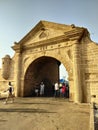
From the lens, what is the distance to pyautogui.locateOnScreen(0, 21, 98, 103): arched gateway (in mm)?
10383

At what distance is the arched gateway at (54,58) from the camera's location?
10383 millimetres

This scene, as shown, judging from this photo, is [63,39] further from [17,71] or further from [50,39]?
[17,71]

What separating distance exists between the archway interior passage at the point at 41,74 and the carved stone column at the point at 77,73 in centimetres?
391

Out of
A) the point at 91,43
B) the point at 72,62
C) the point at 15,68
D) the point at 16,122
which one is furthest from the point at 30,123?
the point at 15,68

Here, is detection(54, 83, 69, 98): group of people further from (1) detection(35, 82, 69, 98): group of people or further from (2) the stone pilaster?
(2) the stone pilaster

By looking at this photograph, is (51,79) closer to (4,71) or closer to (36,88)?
(36,88)

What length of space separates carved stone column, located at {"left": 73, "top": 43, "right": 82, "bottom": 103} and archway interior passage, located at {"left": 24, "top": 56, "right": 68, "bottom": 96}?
3914 millimetres

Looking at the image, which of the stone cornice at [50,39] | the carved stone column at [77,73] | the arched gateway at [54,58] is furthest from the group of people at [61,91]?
the stone cornice at [50,39]

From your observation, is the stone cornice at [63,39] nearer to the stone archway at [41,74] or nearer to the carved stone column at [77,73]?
the carved stone column at [77,73]

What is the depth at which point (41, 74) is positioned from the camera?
17.1m

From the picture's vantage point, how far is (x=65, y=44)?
11.9 meters

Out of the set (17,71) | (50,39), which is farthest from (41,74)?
(50,39)

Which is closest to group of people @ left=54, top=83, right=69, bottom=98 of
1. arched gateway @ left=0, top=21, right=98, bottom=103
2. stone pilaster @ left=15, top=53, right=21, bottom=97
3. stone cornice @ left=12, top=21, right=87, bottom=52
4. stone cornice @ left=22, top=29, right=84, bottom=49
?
arched gateway @ left=0, top=21, right=98, bottom=103

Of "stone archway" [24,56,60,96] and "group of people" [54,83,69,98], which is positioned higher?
"stone archway" [24,56,60,96]
